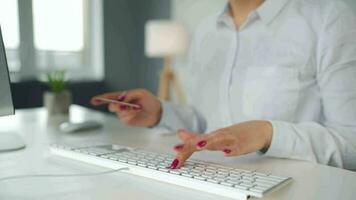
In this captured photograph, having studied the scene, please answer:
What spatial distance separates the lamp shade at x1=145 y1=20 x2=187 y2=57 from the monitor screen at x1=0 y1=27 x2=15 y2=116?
2.02 metres

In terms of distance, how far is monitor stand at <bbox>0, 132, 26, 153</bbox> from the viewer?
79 centimetres

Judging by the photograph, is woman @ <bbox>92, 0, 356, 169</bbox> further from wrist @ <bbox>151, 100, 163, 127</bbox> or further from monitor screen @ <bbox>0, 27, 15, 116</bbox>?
monitor screen @ <bbox>0, 27, 15, 116</bbox>

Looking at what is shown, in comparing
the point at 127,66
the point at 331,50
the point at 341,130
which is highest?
the point at 331,50

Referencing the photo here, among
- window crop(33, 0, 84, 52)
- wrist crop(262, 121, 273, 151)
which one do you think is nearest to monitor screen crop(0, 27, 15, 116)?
wrist crop(262, 121, 273, 151)

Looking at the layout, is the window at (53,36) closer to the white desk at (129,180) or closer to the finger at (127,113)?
the finger at (127,113)

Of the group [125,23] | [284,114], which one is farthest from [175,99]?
[284,114]

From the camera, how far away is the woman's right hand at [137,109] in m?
0.95

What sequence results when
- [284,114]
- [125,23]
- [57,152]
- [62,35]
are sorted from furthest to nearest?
1. [125,23]
2. [62,35]
3. [284,114]
4. [57,152]

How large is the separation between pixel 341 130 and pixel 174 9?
7.98ft

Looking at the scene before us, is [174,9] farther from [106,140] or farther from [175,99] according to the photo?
[106,140]

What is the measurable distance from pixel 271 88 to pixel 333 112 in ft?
0.50

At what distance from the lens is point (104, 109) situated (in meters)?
3.09

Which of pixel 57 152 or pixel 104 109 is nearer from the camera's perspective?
pixel 57 152

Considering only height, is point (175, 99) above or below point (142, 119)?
below
